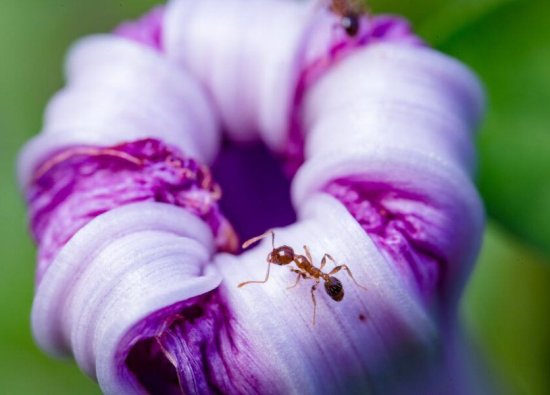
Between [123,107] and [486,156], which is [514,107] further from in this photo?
[123,107]

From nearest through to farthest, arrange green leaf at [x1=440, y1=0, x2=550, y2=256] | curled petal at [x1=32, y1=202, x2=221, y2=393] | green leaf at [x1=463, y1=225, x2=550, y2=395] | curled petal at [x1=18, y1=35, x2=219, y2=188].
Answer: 1. curled petal at [x1=32, y1=202, x2=221, y2=393]
2. curled petal at [x1=18, y1=35, x2=219, y2=188]
3. green leaf at [x1=440, y1=0, x2=550, y2=256]
4. green leaf at [x1=463, y1=225, x2=550, y2=395]

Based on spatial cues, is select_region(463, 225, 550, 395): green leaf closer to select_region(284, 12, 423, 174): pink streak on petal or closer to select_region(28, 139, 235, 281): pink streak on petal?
select_region(284, 12, 423, 174): pink streak on petal

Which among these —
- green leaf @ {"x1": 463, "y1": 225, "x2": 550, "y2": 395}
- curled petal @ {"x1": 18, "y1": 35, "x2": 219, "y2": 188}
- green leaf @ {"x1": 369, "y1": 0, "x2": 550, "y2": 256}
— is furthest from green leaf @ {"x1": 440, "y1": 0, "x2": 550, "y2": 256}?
curled petal @ {"x1": 18, "y1": 35, "x2": 219, "y2": 188}

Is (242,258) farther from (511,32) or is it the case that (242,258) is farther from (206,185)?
(511,32)

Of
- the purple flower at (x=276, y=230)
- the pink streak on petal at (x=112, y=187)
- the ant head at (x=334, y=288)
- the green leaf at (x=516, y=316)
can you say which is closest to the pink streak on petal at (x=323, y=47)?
the purple flower at (x=276, y=230)

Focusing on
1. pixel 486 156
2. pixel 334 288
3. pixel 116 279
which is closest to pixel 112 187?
pixel 116 279

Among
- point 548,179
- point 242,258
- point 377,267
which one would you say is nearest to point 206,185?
point 242,258
